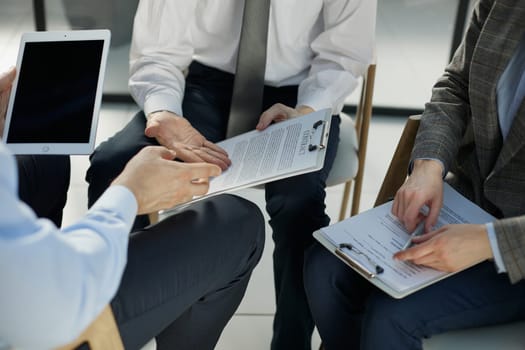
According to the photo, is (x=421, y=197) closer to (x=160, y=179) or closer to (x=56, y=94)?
(x=160, y=179)

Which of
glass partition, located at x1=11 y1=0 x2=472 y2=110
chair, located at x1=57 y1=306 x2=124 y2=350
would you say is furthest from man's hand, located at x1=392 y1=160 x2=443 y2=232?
glass partition, located at x1=11 y1=0 x2=472 y2=110

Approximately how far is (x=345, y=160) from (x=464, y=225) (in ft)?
1.95

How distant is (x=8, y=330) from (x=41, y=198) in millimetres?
615

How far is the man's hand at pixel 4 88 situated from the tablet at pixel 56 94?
12mm

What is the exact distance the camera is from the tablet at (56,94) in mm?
1269

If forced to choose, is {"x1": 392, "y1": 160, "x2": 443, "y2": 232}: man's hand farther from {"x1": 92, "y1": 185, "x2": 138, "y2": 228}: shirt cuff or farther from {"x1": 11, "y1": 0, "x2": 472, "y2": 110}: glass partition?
{"x1": 11, "y1": 0, "x2": 472, "y2": 110}: glass partition

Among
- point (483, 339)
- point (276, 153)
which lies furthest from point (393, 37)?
point (483, 339)

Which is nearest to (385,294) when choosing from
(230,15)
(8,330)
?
(8,330)

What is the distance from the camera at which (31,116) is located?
1.28m

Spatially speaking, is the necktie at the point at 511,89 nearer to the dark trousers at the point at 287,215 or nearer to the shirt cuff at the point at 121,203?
the dark trousers at the point at 287,215

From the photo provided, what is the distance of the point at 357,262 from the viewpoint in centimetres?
112

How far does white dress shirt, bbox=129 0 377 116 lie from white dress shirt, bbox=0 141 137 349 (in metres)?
0.86

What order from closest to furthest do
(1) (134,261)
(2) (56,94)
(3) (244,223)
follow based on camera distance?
1. (1) (134,261)
2. (3) (244,223)
3. (2) (56,94)

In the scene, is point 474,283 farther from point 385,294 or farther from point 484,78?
point 484,78
